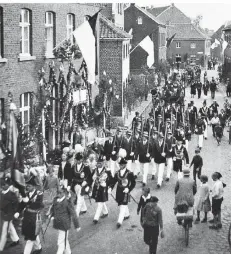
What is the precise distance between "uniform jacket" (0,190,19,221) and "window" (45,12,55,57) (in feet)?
31.0

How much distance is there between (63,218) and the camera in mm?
9773

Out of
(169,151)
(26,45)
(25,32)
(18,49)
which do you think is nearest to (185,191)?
(169,151)

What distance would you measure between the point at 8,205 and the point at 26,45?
8.56 meters

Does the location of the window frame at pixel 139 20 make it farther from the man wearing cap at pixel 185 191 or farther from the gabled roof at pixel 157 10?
the man wearing cap at pixel 185 191

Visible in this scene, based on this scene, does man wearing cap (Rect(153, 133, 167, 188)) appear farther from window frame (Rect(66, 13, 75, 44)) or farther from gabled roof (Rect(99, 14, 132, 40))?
gabled roof (Rect(99, 14, 132, 40))

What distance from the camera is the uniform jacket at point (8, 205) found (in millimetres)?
10320

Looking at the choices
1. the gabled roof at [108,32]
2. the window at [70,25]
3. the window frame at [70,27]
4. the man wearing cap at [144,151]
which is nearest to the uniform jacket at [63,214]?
the man wearing cap at [144,151]

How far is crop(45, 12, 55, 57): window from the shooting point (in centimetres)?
1920

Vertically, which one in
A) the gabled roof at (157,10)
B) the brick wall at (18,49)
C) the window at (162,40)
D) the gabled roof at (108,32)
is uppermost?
the gabled roof at (157,10)

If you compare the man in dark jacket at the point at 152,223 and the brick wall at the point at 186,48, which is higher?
the brick wall at the point at 186,48

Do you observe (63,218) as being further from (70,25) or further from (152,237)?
(70,25)

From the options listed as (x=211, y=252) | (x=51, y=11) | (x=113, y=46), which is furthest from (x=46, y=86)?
(x=113, y=46)

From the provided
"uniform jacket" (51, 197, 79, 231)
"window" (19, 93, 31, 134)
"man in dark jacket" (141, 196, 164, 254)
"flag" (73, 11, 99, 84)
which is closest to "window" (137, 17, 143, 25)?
"flag" (73, 11, 99, 84)

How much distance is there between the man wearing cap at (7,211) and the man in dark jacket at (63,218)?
1.04 meters
